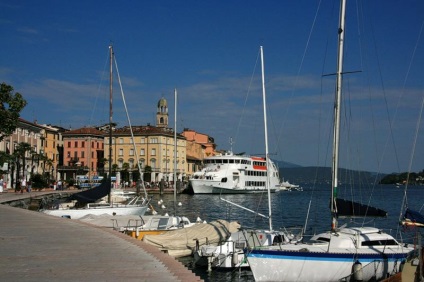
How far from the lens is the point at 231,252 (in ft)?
77.2

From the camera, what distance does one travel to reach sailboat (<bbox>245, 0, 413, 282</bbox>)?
18875 millimetres

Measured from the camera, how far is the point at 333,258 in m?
19.1

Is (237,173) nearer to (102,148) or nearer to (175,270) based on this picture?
(102,148)

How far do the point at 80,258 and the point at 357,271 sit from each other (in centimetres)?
932

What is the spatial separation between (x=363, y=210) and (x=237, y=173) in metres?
89.2

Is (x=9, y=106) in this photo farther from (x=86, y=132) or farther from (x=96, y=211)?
(x=86, y=132)

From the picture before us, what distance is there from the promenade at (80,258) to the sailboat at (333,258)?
416cm

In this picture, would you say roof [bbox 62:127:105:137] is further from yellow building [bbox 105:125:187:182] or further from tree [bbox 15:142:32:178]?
tree [bbox 15:142:32:178]

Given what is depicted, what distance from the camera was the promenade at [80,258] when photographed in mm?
12727

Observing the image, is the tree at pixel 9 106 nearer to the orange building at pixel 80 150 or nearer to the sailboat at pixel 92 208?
the sailboat at pixel 92 208

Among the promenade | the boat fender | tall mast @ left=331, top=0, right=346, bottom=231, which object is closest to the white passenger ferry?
tall mast @ left=331, top=0, right=346, bottom=231

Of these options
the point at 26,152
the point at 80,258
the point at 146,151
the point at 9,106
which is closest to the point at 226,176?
the point at 146,151

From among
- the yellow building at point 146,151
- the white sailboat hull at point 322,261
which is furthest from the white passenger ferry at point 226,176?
the white sailboat hull at point 322,261

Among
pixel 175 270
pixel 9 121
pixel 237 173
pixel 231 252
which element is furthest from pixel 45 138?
pixel 175 270
